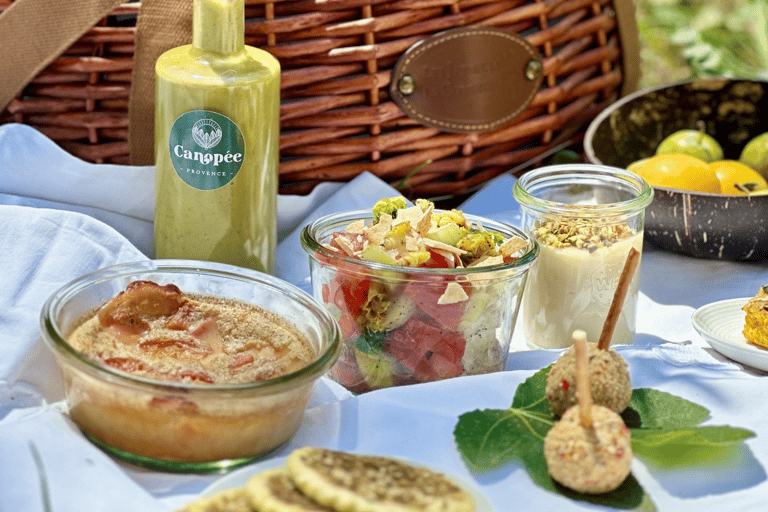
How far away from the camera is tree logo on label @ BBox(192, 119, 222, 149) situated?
3.15 feet

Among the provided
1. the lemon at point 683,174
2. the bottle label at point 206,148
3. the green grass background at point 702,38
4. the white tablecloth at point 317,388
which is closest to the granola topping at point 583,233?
the white tablecloth at point 317,388

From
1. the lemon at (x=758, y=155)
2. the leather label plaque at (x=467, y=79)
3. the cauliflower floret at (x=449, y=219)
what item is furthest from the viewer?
the lemon at (x=758, y=155)

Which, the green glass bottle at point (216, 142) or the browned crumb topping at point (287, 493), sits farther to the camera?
the green glass bottle at point (216, 142)

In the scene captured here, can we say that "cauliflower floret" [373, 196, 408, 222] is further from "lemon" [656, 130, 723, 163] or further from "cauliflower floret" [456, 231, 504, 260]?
"lemon" [656, 130, 723, 163]

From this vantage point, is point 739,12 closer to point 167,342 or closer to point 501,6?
point 501,6

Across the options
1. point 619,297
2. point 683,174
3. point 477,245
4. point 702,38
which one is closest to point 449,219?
point 477,245

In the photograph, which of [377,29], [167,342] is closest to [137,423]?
[167,342]

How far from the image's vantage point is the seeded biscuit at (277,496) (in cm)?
63

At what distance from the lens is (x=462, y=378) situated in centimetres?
88

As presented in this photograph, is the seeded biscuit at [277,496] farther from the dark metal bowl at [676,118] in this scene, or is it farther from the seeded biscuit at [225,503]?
the dark metal bowl at [676,118]

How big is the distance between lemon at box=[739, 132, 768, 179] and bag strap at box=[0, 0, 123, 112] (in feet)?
2.75

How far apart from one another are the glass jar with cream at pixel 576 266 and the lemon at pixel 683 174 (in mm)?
166

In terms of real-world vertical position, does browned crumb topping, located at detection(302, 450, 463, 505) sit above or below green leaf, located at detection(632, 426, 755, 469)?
above

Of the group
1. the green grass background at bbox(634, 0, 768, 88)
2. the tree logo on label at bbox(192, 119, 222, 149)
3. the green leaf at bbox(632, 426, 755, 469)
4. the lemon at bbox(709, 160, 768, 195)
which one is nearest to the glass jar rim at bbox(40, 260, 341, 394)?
the tree logo on label at bbox(192, 119, 222, 149)
